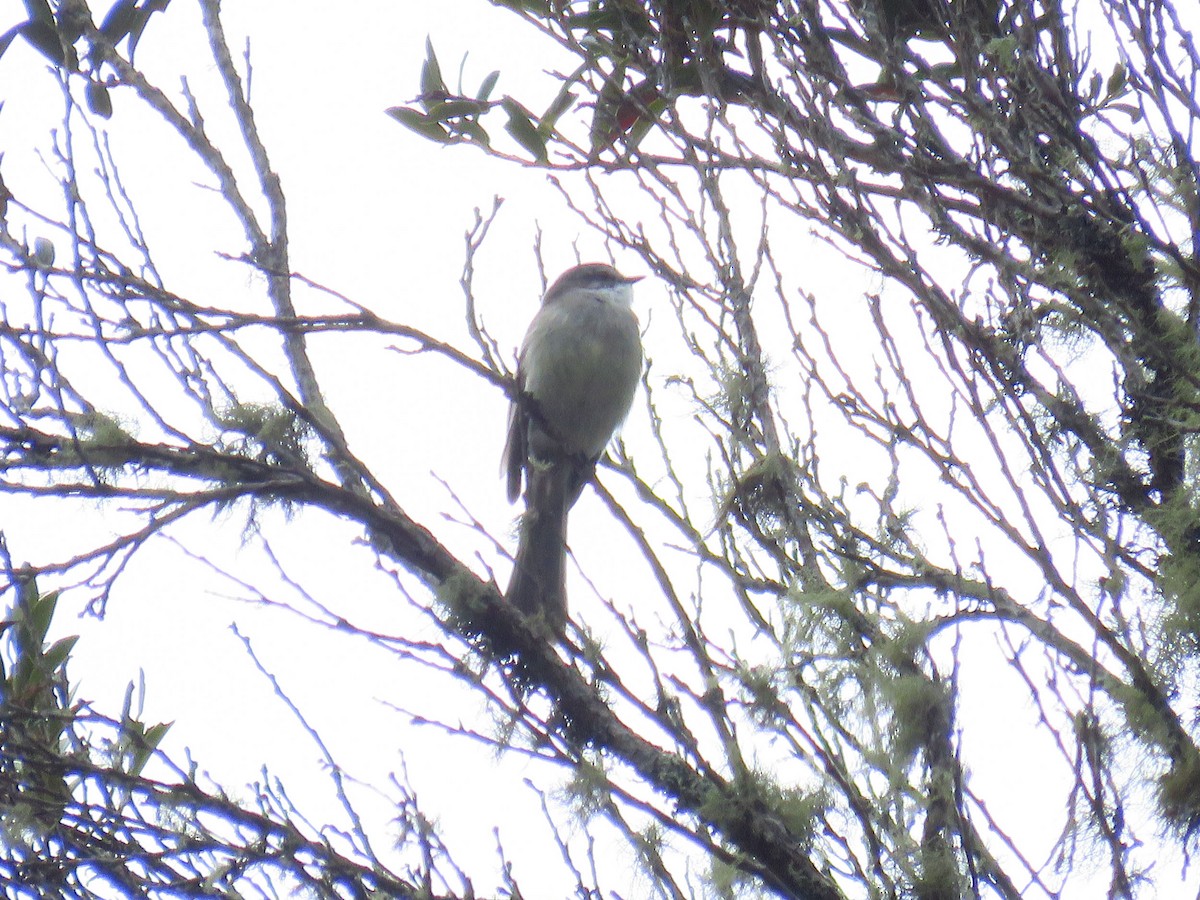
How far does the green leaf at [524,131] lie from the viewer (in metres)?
3.43

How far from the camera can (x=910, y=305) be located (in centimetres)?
276

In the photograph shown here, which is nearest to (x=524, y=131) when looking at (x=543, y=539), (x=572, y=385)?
(x=543, y=539)

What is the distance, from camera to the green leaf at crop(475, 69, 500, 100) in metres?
3.53

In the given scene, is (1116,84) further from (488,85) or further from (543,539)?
(543,539)

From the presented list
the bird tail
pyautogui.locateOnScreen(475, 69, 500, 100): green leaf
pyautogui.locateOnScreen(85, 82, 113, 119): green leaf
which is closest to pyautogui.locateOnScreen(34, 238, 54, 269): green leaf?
pyautogui.locateOnScreen(85, 82, 113, 119): green leaf

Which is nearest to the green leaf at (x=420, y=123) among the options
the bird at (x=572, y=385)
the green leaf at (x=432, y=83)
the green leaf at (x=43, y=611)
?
the green leaf at (x=432, y=83)

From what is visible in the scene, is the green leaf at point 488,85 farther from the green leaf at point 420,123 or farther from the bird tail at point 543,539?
the bird tail at point 543,539

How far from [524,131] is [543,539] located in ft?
7.63

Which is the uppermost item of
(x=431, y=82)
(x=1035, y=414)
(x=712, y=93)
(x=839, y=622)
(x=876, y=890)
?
(x=431, y=82)

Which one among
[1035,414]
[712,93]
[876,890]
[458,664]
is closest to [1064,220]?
[1035,414]

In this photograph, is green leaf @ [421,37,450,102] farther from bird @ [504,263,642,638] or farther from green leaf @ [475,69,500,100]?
bird @ [504,263,642,638]

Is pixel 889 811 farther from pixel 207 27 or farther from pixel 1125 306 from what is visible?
pixel 207 27

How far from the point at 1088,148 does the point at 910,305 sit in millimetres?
582

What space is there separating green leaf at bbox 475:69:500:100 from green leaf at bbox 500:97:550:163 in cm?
9
